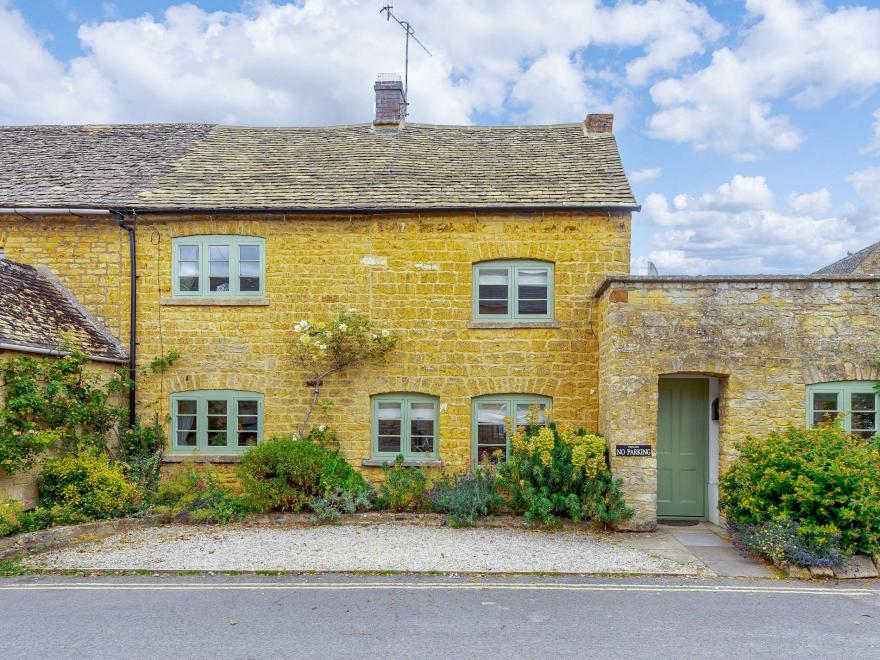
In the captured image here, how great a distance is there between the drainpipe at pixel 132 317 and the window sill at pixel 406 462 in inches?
184

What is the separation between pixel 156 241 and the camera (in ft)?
38.9

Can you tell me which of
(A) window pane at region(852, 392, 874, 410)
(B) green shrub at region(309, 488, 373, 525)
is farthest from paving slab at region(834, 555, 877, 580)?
(B) green shrub at region(309, 488, 373, 525)

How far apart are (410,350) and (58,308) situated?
21.8ft

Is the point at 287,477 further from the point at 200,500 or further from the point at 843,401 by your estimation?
the point at 843,401

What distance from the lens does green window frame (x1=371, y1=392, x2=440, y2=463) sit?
1157 centimetres

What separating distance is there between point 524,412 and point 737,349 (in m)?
3.88

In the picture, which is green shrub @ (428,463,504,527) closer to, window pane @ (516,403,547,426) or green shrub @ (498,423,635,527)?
green shrub @ (498,423,635,527)

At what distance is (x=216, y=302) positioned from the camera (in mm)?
11727

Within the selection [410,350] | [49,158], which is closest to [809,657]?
[410,350]

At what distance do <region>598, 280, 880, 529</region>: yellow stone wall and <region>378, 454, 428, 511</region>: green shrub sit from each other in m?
3.28

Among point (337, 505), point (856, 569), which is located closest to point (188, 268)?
point (337, 505)

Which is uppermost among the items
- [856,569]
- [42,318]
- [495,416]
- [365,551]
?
[42,318]

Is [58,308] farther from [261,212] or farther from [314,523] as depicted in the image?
[314,523]

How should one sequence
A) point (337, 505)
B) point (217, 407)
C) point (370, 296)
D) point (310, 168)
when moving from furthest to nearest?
point (310, 168) < point (217, 407) < point (370, 296) < point (337, 505)
